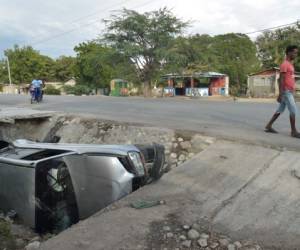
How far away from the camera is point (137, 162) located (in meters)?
5.17

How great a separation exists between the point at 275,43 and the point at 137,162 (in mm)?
42000

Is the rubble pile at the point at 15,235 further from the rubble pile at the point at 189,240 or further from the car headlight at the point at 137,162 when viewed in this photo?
the car headlight at the point at 137,162

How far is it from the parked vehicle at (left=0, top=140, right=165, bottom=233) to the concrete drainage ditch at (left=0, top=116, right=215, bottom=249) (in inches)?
10.8

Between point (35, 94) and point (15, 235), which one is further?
point (35, 94)

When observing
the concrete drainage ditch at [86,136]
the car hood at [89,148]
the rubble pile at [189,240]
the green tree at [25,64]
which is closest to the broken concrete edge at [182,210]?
the rubble pile at [189,240]

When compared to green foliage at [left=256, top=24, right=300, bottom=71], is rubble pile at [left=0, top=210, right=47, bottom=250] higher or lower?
lower

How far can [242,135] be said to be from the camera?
761 cm

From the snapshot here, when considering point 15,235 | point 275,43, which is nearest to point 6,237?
point 15,235

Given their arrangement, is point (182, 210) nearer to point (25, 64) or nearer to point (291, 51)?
point (291, 51)

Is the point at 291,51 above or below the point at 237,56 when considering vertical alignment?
below

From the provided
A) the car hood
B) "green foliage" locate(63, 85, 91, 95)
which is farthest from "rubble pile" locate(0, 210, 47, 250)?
"green foliage" locate(63, 85, 91, 95)

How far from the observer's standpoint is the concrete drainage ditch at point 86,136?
4.79 metres

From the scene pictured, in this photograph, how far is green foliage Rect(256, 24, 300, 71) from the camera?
40094 millimetres

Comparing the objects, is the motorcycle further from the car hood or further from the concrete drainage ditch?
the car hood
